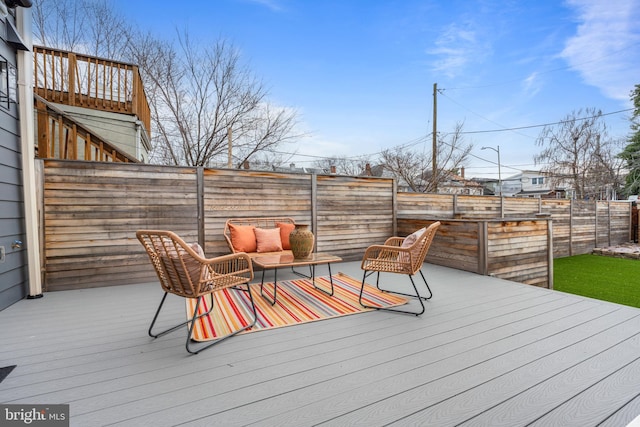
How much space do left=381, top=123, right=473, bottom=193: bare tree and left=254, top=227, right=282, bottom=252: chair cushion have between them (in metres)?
9.31

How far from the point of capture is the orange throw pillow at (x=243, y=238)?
4.02 metres

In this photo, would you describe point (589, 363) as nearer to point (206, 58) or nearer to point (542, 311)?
point (542, 311)

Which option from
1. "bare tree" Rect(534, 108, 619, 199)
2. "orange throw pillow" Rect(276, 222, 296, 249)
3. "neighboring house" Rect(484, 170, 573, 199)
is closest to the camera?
"orange throw pillow" Rect(276, 222, 296, 249)

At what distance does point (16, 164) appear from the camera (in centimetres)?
302

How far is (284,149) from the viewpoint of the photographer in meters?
9.38

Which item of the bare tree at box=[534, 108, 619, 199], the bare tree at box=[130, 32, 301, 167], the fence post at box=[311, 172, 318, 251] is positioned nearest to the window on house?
the bare tree at box=[534, 108, 619, 199]

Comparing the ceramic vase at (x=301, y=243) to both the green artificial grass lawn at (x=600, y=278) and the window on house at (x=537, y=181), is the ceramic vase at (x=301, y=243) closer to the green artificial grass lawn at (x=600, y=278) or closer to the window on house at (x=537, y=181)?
the green artificial grass lawn at (x=600, y=278)

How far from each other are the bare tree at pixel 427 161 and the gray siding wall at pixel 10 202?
11635 mm

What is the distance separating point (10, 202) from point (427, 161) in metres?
12.5

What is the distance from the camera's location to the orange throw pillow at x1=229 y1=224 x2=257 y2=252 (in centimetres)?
402

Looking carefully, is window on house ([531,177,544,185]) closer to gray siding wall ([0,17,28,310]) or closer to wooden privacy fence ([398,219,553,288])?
wooden privacy fence ([398,219,553,288])

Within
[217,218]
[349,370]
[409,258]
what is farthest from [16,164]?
[409,258]

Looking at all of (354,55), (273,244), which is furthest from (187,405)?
(354,55)

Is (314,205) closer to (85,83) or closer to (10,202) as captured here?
(10,202)
